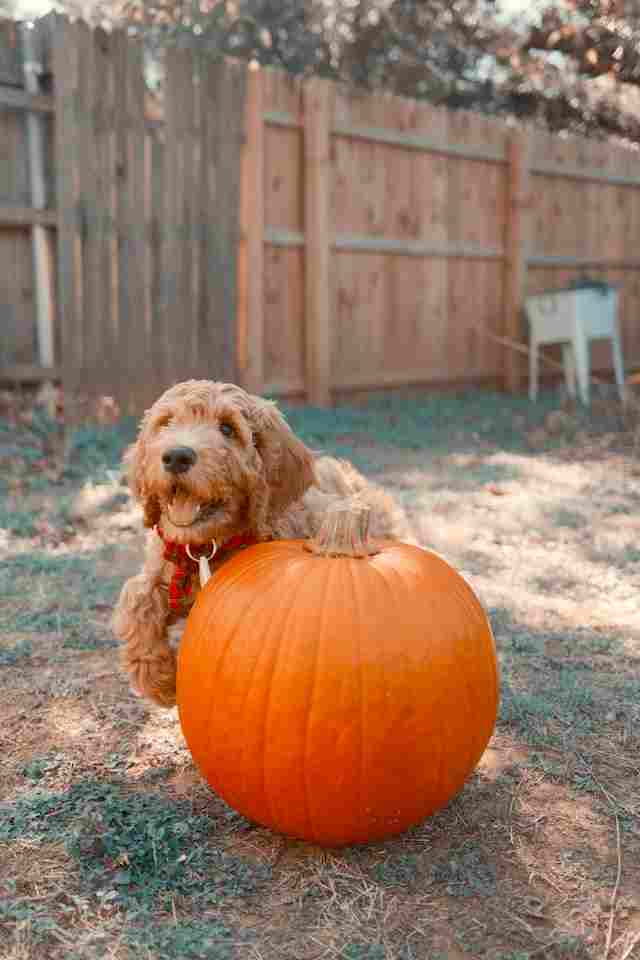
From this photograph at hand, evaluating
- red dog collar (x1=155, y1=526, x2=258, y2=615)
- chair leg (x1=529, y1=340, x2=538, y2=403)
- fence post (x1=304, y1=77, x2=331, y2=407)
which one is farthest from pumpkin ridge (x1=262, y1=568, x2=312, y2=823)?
chair leg (x1=529, y1=340, x2=538, y2=403)

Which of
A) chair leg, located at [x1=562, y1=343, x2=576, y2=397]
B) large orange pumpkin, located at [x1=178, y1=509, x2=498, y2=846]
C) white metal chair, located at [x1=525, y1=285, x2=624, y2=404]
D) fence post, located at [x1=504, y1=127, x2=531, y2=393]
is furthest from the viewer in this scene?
fence post, located at [x1=504, y1=127, x2=531, y2=393]

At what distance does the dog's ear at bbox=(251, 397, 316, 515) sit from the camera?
261cm

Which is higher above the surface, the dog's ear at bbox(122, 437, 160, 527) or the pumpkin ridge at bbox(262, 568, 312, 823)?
the dog's ear at bbox(122, 437, 160, 527)

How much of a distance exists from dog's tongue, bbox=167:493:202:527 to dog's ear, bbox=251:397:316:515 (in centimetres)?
29

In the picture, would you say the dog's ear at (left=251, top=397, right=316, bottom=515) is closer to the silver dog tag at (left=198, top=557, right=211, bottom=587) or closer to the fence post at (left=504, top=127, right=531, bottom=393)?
the silver dog tag at (left=198, top=557, right=211, bottom=587)

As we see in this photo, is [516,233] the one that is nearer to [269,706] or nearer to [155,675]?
[155,675]

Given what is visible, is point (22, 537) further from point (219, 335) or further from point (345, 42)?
point (345, 42)

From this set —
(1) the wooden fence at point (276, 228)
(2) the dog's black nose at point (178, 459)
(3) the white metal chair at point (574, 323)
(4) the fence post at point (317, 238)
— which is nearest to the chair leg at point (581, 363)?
(3) the white metal chair at point (574, 323)

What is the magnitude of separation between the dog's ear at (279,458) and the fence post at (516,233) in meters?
9.33

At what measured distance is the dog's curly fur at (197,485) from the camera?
237 centimetres

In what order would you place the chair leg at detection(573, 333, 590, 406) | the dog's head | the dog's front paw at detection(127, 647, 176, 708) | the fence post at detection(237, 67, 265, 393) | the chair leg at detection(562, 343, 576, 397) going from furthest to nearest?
the chair leg at detection(562, 343, 576, 397) → the chair leg at detection(573, 333, 590, 406) → the fence post at detection(237, 67, 265, 393) → the dog's front paw at detection(127, 647, 176, 708) → the dog's head

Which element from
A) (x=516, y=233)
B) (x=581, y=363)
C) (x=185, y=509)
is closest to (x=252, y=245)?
(x=581, y=363)

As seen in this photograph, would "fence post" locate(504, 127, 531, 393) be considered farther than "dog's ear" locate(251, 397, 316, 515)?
Yes

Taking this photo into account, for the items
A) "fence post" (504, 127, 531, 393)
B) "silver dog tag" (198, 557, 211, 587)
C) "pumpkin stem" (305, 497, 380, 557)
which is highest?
"fence post" (504, 127, 531, 393)
